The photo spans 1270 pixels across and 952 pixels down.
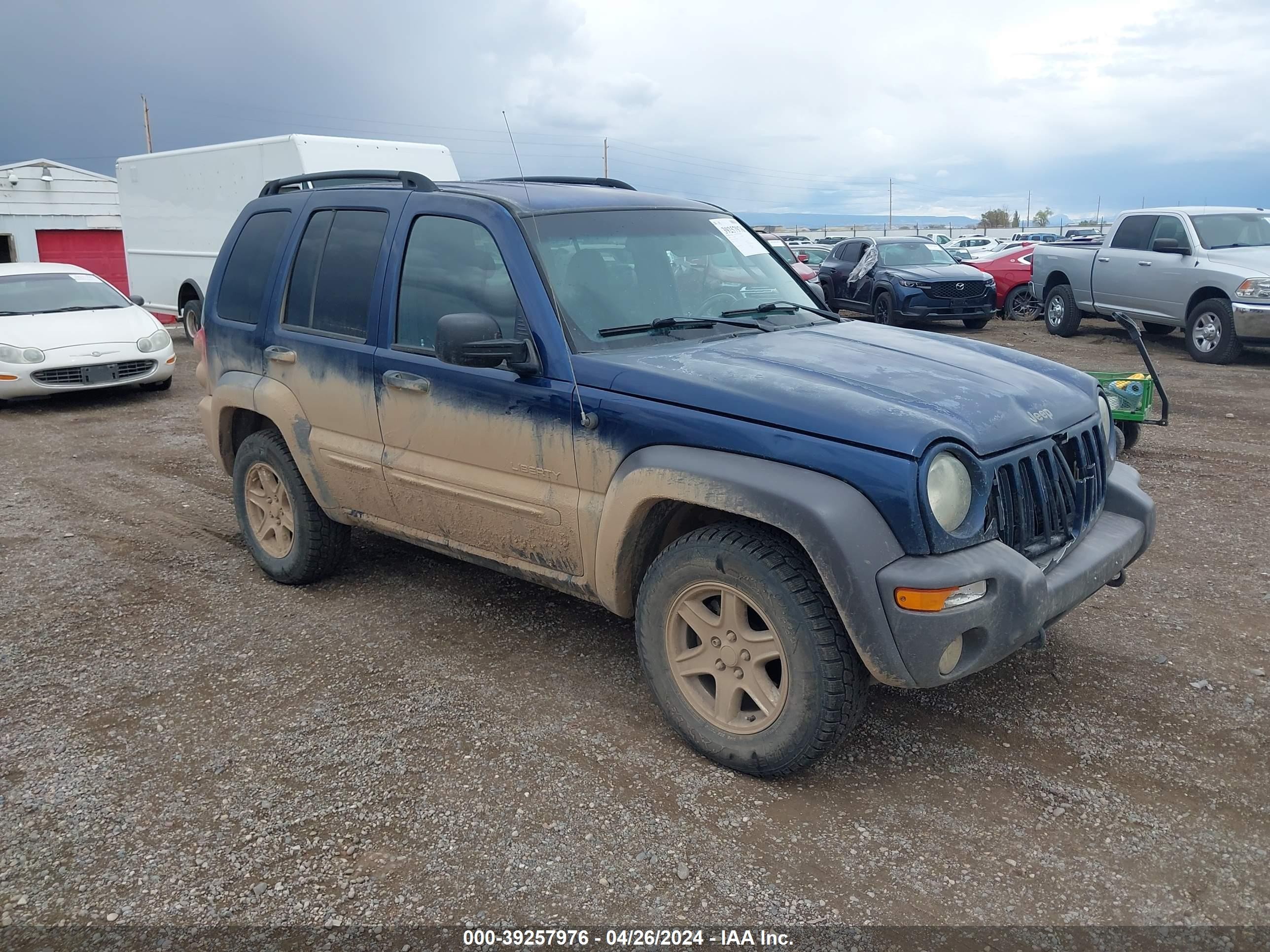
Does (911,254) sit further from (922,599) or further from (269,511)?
(922,599)

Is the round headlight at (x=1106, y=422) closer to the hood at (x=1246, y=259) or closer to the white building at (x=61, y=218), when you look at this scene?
the hood at (x=1246, y=259)

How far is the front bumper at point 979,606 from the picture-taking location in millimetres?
2895

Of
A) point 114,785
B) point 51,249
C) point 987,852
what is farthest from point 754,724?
point 51,249

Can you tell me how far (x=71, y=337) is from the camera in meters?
10.6

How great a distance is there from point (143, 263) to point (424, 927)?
51.5ft

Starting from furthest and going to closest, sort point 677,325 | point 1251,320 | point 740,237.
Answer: point 1251,320
point 740,237
point 677,325

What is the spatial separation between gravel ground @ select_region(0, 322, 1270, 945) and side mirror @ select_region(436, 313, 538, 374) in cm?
132

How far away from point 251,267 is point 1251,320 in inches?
459

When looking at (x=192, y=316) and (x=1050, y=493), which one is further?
(x=192, y=316)

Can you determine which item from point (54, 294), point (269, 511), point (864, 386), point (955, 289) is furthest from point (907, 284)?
point (864, 386)

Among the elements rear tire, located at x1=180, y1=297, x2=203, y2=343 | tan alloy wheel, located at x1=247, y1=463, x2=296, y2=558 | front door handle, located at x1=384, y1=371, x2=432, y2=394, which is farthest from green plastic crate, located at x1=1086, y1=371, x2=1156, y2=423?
rear tire, located at x1=180, y1=297, x2=203, y2=343

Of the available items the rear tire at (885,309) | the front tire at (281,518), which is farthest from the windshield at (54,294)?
the rear tire at (885,309)

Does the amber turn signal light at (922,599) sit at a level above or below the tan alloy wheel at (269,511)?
above

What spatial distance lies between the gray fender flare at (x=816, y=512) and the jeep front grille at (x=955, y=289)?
13.5m
